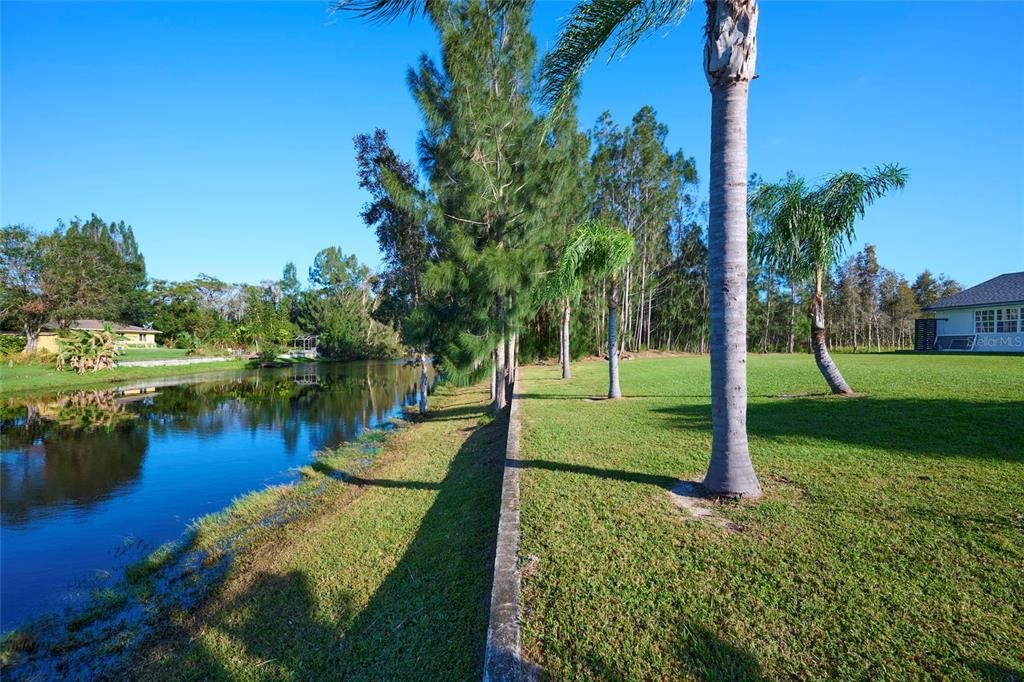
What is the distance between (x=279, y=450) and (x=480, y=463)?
828cm

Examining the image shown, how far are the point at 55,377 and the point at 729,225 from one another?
3900cm

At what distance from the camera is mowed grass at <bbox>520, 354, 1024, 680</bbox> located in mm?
2443

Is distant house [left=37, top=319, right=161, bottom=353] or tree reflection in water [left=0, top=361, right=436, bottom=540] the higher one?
distant house [left=37, top=319, right=161, bottom=353]

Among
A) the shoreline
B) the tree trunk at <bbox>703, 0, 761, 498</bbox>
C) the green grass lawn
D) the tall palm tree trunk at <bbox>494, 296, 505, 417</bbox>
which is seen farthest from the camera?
the green grass lawn

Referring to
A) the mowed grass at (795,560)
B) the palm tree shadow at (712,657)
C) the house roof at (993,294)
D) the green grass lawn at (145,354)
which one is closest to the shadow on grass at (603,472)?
the mowed grass at (795,560)

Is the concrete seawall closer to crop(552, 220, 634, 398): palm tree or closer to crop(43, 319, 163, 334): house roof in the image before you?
crop(552, 220, 634, 398): palm tree

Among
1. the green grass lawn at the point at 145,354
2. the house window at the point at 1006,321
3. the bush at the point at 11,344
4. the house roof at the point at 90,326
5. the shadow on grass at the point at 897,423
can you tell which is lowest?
the shadow on grass at the point at 897,423

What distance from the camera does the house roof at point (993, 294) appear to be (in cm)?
2192

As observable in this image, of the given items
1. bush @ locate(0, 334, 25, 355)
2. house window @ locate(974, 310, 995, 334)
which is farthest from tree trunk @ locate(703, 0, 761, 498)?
bush @ locate(0, 334, 25, 355)

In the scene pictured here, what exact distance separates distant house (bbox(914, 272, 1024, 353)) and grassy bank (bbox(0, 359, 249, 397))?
152 ft

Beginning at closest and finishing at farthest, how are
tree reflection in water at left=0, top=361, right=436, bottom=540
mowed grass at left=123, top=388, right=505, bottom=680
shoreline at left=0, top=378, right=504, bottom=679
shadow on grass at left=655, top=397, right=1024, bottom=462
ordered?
mowed grass at left=123, top=388, right=505, bottom=680 → shoreline at left=0, top=378, right=504, bottom=679 → shadow on grass at left=655, top=397, right=1024, bottom=462 → tree reflection in water at left=0, top=361, right=436, bottom=540

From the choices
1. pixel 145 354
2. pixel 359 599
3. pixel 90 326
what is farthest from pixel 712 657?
pixel 90 326

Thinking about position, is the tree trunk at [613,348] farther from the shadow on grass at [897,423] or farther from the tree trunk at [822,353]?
the tree trunk at [822,353]

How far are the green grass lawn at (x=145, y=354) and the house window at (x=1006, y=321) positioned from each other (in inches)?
2179
